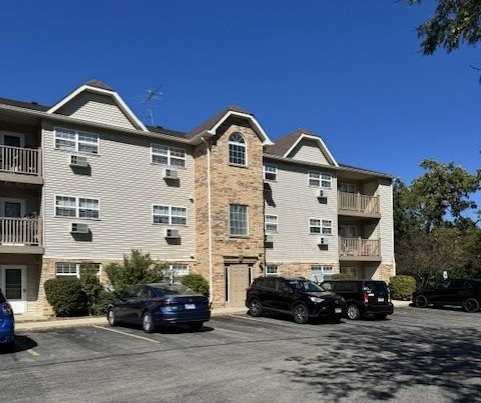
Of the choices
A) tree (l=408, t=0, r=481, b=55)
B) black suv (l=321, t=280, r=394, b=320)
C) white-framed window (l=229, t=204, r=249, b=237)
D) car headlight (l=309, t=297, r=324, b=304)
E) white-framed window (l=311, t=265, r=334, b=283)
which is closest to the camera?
tree (l=408, t=0, r=481, b=55)

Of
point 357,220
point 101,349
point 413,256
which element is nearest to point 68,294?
point 101,349

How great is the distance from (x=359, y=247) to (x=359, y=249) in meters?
0.12

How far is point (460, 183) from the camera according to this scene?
155 feet

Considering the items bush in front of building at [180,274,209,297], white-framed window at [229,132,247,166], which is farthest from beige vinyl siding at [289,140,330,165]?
bush in front of building at [180,274,209,297]

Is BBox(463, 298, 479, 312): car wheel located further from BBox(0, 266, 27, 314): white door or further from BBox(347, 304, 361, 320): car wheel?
BBox(0, 266, 27, 314): white door

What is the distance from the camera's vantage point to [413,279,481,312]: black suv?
25.3 metres

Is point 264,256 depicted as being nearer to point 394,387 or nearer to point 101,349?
point 101,349

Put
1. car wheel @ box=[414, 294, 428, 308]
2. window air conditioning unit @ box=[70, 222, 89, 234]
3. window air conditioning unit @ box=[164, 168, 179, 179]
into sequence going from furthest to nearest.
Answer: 1. car wheel @ box=[414, 294, 428, 308]
2. window air conditioning unit @ box=[164, 168, 179, 179]
3. window air conditioning unit @ box=[70, 222, 89, 234]

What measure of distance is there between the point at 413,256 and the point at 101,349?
88.3 feet

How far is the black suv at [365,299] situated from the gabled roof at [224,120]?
31.4 ft

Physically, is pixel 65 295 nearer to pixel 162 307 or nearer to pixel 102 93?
pixel 162 307

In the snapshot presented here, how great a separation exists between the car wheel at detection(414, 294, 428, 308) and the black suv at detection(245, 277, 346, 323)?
31.1 ft

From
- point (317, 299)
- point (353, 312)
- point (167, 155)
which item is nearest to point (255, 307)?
point (317, 299)

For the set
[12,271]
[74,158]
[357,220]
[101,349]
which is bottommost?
[101,349]
